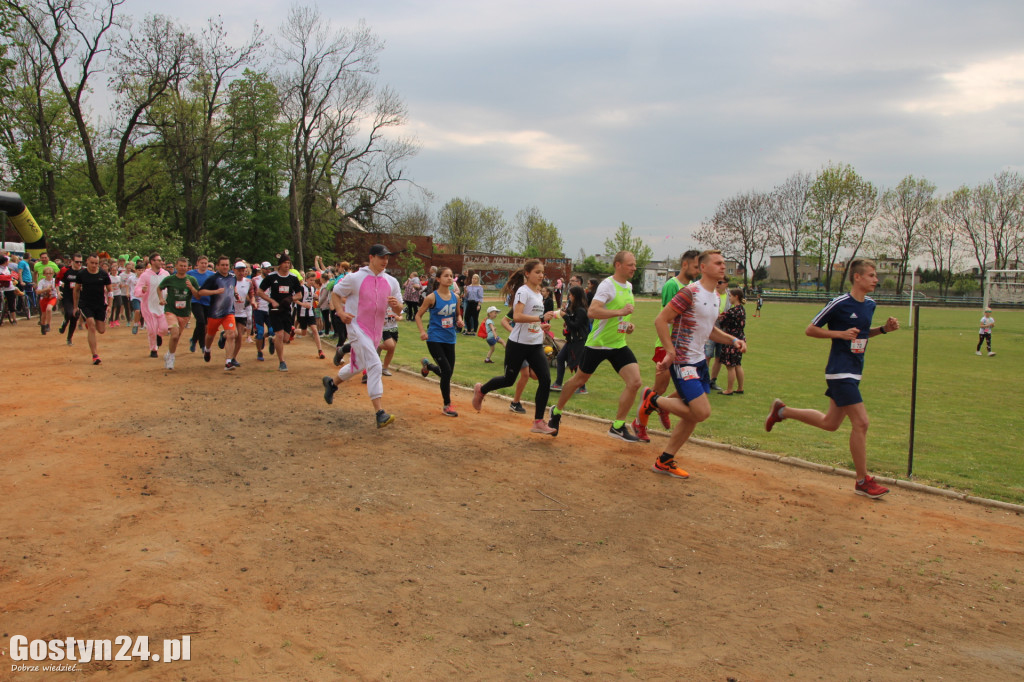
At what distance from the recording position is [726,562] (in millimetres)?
4789

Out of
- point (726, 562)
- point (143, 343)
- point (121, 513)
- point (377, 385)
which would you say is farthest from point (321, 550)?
point (143, 343)

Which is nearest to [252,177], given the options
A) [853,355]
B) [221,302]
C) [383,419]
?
[221,302]

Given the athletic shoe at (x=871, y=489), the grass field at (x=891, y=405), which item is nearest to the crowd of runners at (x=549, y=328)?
the athletic shoe at (x=871, y=489)

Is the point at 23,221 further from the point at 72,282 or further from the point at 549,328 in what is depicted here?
the point at 549,328

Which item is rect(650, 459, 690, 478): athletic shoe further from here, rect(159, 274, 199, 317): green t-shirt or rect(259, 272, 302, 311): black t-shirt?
rect(159, 274, 199, 317): green t-shirt

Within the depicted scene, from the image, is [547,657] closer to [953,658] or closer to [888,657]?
[888,657]

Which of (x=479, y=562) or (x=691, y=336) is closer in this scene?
(x=479, y=562)

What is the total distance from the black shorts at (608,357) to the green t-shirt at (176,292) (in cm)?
865

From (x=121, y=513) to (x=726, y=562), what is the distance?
473 cm

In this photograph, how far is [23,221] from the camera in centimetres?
2384

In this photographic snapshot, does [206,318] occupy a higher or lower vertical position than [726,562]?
higher

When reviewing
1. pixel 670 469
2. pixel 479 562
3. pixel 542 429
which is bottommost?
pixel 479 562

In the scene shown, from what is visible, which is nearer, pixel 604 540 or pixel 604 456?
pixel 604 540

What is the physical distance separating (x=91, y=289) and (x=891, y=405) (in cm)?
1509
